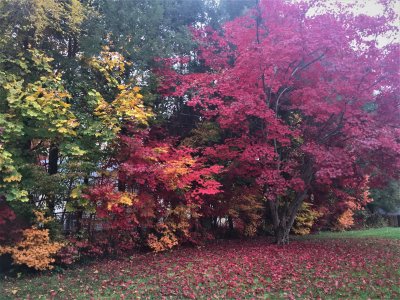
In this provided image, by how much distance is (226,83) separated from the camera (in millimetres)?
10078

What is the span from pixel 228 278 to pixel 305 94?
551cm

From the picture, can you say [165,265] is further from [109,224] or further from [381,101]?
[381,101]

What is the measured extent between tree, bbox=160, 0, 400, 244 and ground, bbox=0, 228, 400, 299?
2.09 m

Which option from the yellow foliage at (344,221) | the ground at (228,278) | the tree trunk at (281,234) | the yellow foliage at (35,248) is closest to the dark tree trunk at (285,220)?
the tree trunk at (281,234)

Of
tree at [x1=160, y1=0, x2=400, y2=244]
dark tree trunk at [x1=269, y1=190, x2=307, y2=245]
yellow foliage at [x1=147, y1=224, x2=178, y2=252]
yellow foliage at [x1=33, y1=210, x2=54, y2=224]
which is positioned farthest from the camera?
dark tree trunk at [x1=269, y1=190, x2=307, y2=245]

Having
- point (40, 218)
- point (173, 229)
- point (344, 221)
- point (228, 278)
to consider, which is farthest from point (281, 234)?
point (344, 221)

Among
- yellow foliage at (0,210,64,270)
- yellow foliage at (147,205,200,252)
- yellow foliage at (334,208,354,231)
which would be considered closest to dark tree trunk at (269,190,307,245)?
yellow foliage at (147,205,200,252)

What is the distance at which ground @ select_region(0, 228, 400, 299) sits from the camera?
19.7 feet

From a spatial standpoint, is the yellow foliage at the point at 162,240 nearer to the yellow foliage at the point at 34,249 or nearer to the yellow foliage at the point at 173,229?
the yellow foliage at the point at 173,229

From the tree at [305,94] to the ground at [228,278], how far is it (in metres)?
2.09

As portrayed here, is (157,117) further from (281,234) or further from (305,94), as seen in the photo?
(281,234)

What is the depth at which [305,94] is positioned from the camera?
31.8 feet

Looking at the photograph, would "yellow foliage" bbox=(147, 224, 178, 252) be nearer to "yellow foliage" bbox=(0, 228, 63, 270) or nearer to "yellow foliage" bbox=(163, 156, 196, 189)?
"yellow foliage" bbox=(163, 156, 196, 189)

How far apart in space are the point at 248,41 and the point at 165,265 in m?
6.54
